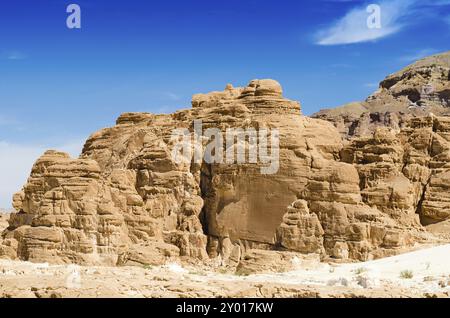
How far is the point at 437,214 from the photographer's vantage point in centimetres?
3953

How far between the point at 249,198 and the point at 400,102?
80829 millimetres

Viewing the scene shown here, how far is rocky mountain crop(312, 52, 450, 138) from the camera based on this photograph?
3997 inches

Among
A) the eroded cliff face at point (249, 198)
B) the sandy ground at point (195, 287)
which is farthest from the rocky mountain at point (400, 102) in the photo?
the sandy ground at point (195, 287)

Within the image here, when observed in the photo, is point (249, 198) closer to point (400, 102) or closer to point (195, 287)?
point (195, 287)

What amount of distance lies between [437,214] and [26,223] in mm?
22754

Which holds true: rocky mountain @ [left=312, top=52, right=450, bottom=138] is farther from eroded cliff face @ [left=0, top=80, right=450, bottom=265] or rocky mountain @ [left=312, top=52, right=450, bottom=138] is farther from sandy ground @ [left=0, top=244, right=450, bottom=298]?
sandy ground @ [left=0, top=244, right=450, bottom=298]

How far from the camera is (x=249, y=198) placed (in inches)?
1578

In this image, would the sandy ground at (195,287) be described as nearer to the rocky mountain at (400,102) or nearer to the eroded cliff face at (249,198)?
the eroded cliff face at (249,198)

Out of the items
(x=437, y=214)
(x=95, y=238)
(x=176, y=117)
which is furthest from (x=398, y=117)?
(x=95, y=238)

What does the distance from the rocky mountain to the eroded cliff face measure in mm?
53292

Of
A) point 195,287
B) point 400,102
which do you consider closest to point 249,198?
point 195,287

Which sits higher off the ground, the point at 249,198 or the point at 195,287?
the point at 249,198

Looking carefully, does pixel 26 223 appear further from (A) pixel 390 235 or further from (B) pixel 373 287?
(B) pixel 373 287

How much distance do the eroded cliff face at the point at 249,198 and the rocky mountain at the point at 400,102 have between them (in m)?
53.3
